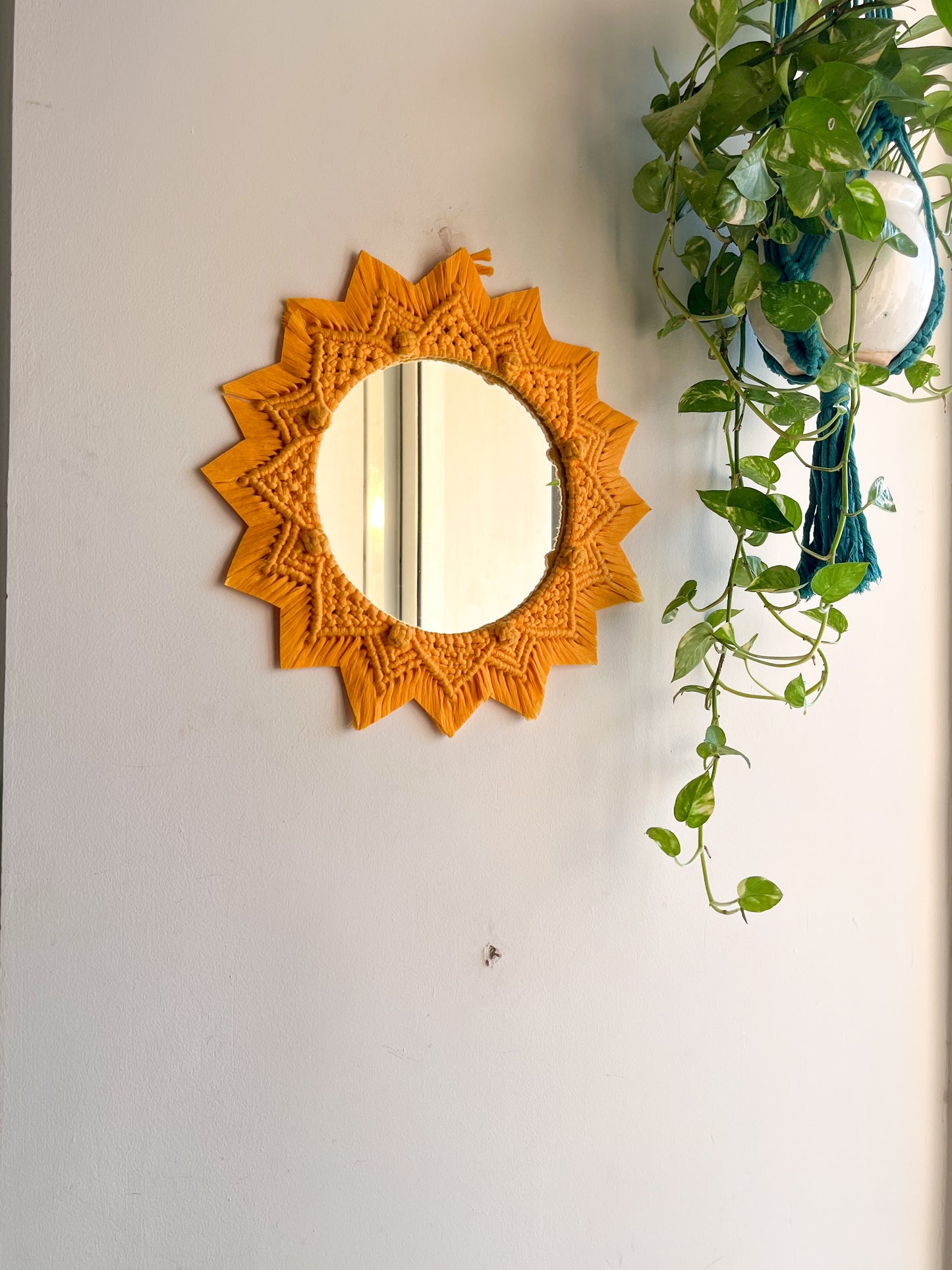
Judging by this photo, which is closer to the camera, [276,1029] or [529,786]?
[276,1029]

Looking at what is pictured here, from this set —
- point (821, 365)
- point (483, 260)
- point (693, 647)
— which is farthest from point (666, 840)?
point (483, 260)

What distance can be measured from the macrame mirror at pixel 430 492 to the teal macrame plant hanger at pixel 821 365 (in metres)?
0.19

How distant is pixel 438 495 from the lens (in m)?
0.85

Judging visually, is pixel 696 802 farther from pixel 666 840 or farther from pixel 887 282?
pixel 887 282

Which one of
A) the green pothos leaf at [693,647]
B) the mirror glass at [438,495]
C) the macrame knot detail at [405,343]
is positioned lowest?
the green pothos leaf at [693,647]

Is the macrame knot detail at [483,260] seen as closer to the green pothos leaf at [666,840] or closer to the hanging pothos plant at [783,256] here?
the hanging pothos plant at [783,256]

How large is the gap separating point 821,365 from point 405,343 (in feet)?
1.29

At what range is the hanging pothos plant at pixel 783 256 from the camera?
78 centimetres

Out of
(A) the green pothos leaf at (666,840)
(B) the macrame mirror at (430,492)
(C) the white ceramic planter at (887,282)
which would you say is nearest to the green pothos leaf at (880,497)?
(C) the white ceramic planter at (887,282)

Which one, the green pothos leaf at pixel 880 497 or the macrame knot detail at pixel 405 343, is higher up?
the macrame knot detail at pixel 405 343

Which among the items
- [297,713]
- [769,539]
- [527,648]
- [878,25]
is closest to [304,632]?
[297,713]

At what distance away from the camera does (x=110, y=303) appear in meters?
0.73

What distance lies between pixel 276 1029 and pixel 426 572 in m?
0.42

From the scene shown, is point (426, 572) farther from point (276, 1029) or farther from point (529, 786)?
point (276, 1029)
